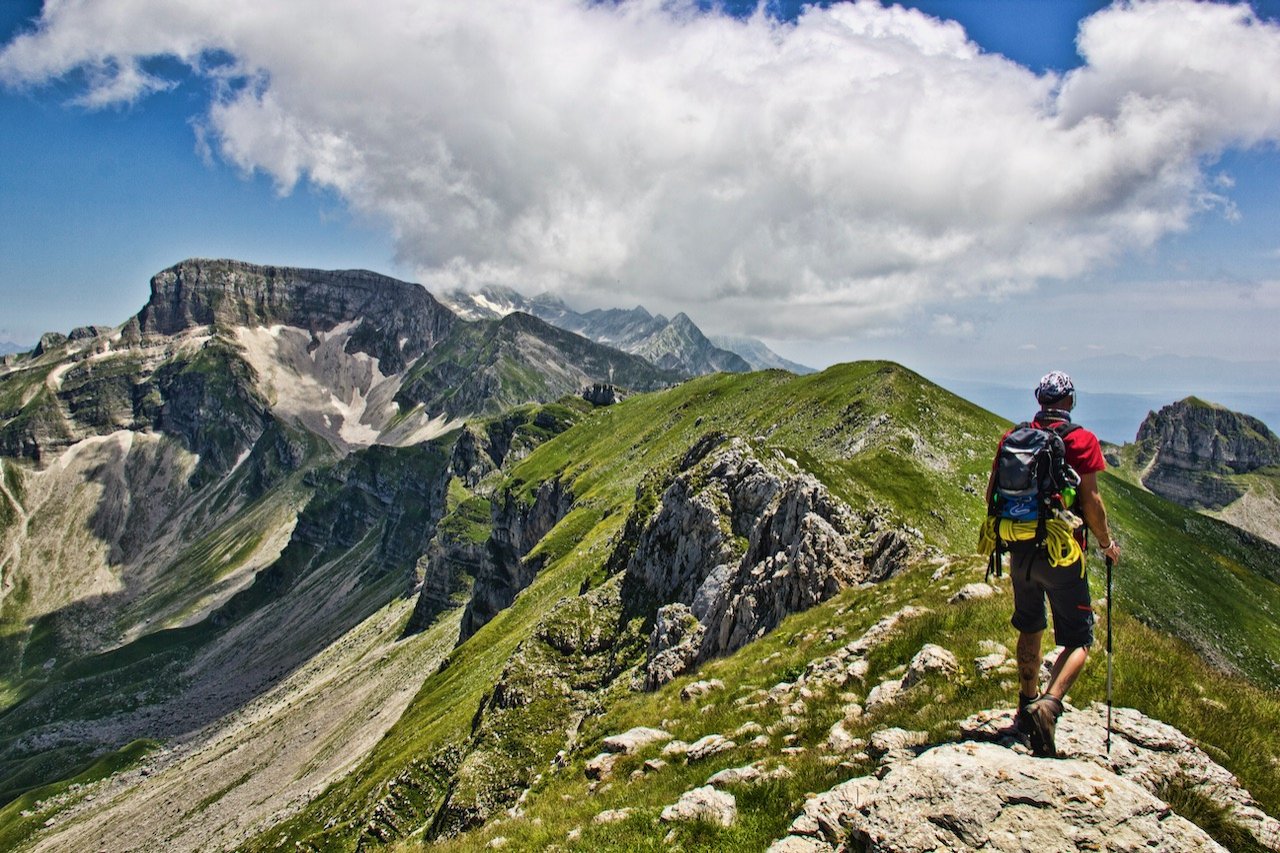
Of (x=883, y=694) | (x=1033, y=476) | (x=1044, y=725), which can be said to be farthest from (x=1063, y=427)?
(x=883, y=694)

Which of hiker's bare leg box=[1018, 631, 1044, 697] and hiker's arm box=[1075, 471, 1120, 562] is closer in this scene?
hiker's bare leg box=[1018, 631, 1044, 697]

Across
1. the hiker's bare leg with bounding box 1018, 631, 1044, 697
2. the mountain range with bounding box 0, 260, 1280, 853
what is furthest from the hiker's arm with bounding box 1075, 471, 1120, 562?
the mountain range with bounding box 0, 260, 1280, 853

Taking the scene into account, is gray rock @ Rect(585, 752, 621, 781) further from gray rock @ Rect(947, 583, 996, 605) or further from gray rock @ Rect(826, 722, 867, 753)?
gray rock @ Rect(947, 583, 996, 605)

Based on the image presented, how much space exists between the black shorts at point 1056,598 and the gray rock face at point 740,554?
60.5 feet

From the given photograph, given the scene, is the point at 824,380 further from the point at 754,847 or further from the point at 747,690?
the point at 754,847

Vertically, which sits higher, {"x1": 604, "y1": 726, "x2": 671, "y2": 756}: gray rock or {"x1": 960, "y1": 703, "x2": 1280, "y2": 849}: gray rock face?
{"x1": 960, "y1": 703, "x2": 1280, "y2": 849}: gray rock face

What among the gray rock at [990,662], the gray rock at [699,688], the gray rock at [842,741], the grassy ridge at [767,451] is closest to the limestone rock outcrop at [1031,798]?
the gray rock at [842,741]

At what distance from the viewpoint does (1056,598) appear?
37.3 ft

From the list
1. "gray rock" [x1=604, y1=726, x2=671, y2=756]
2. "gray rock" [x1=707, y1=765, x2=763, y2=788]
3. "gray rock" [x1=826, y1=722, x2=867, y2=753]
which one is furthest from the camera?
"gray rock" [x1=604, y1=726, x2=671, y2=756]

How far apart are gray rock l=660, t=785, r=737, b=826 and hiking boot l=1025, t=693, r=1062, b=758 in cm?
515

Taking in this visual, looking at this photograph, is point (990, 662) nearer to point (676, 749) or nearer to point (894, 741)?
point (894, 741)

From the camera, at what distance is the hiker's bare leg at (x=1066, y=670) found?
10625 mm

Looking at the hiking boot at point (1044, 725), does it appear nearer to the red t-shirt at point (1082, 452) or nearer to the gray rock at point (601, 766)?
the red t-shirt at point (1082, 452)

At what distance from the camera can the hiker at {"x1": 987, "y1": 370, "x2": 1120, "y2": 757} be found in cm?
1077
